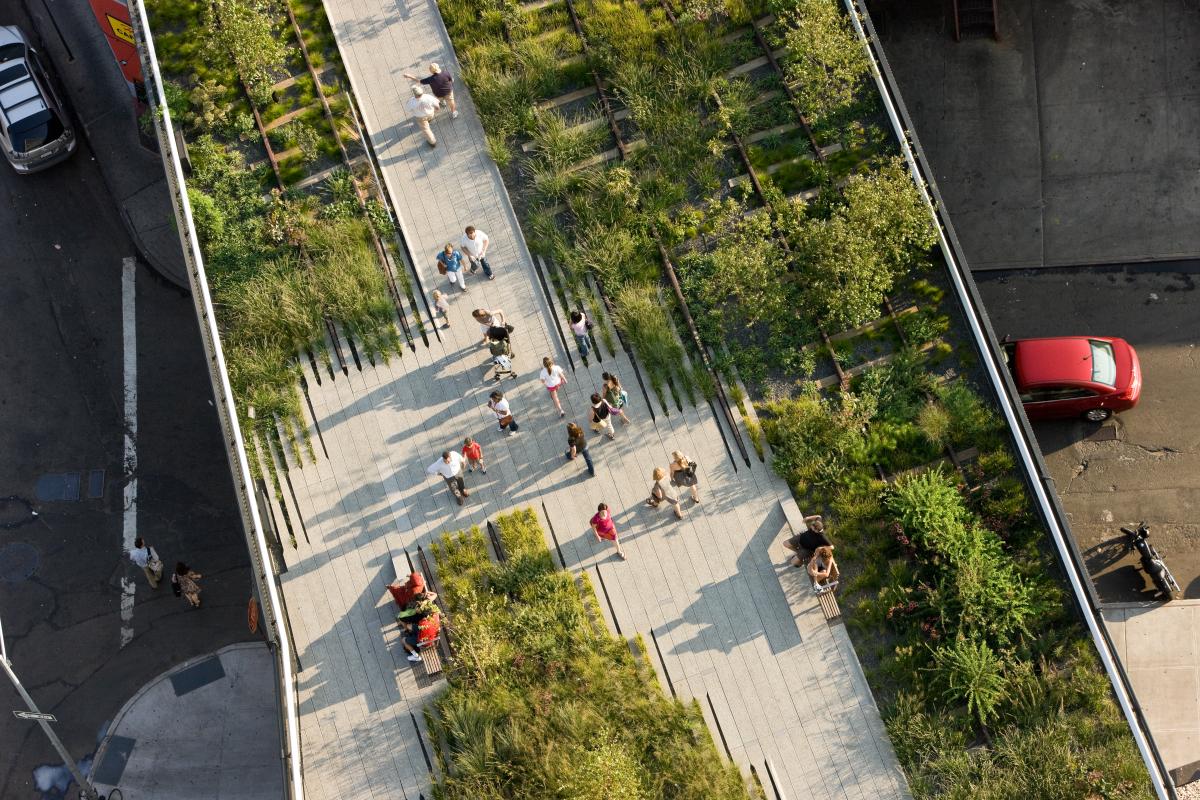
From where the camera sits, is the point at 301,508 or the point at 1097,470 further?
the point at 1097,470

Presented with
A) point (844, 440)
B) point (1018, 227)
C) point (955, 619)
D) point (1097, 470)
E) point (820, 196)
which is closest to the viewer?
point (955, 619)

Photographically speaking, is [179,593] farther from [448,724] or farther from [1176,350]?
[1176,350]

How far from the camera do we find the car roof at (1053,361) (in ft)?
74.1

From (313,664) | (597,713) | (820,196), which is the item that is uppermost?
(820,196)

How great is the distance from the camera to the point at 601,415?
20.1 metres

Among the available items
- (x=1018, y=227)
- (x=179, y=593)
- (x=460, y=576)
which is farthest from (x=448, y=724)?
(x=1018, y=227)

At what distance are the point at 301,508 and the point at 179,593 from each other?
200 inches

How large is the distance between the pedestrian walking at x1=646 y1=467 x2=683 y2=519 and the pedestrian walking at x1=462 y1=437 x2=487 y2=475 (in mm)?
3245

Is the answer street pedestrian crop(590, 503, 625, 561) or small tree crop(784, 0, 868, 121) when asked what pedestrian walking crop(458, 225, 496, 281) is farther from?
small tree crop(784, 0, 868, 121)

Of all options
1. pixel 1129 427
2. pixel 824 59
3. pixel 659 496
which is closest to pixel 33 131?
pixel 659 496

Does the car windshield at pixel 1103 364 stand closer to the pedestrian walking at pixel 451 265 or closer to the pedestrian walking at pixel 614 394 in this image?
the pedestrian walking at pixel 614 394

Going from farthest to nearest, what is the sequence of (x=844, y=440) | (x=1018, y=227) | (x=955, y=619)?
(x=1018, y=227)
(x=844, y=440)
(x=955, y=619)

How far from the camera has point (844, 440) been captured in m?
20.0

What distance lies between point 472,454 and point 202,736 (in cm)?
926
